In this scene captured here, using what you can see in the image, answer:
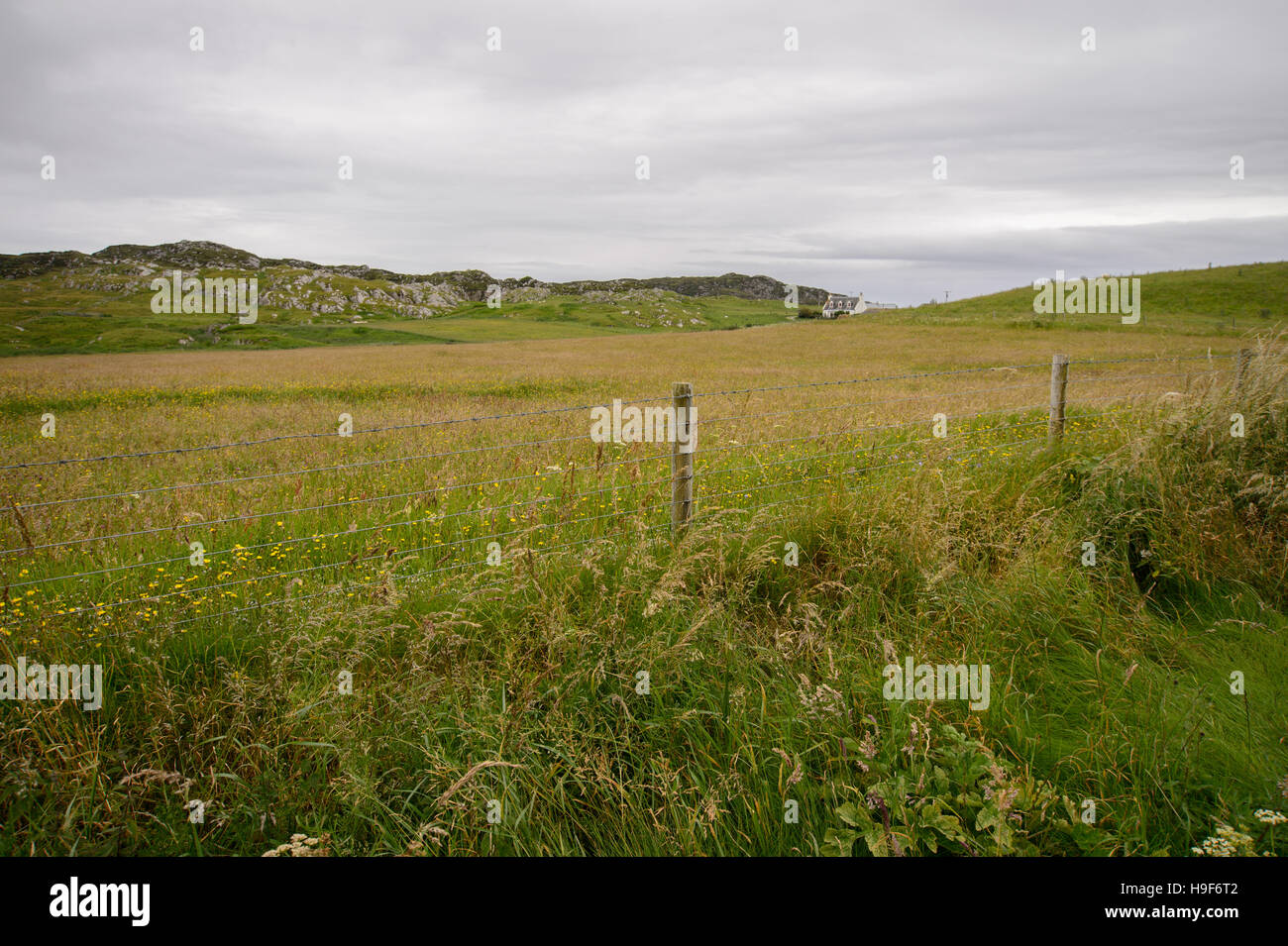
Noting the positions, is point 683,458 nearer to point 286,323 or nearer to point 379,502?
point 379,502

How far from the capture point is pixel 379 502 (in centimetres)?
684

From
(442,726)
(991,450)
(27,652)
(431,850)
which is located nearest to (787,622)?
(442,726)

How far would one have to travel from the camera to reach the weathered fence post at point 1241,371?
6.00 metres

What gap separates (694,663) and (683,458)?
75.3 inches

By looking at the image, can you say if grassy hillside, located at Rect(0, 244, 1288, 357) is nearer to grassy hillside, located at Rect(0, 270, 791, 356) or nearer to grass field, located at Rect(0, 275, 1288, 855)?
grassy hillside, located at Rect(0, 270, 791, 356)

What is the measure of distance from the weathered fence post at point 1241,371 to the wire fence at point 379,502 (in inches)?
6.2

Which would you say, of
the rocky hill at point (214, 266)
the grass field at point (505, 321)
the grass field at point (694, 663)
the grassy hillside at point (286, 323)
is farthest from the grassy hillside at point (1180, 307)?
the rocky hill at point (214, 266)

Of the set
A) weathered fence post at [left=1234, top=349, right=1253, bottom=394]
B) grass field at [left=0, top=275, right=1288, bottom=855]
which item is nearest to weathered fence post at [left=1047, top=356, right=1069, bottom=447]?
grass field at [left=0, top=275, right=1288, bottom=855]

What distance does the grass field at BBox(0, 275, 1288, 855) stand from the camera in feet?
8.91

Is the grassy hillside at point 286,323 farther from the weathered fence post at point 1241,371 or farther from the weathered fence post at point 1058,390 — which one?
the weathered fence post at point 1241,371

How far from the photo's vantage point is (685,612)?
403cm

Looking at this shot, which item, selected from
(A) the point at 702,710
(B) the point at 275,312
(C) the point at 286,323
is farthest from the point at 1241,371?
(B) the point at 275,312
